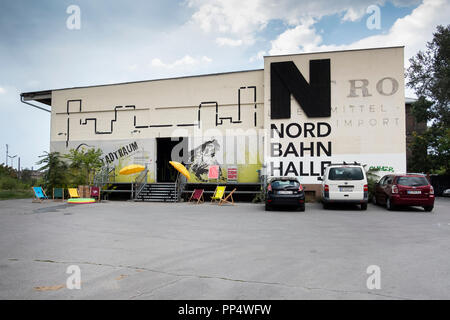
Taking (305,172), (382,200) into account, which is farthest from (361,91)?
(382,200)

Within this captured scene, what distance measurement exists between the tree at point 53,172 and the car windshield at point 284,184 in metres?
13.2

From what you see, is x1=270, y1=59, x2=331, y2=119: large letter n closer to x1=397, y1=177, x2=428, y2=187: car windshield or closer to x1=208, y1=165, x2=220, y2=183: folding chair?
x1=208, y1=165, x2=220, y2=183: folding chair

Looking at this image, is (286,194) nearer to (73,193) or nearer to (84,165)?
(73,193)

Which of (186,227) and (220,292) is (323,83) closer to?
(186,227)

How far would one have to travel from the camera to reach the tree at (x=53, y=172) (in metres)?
19.6

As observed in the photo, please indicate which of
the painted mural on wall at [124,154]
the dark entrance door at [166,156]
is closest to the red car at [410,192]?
the dark entrance door at [166,156]

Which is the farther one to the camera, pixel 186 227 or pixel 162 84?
pixel 162 84

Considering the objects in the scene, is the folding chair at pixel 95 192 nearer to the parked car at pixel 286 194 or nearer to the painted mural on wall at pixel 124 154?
the painted mural on wall at pixel 124 154

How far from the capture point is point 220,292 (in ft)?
12.2

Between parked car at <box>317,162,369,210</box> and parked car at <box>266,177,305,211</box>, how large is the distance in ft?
4.03

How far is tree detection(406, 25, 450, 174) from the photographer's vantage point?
29.1 metres

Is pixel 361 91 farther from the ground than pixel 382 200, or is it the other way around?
pixel 361 91
